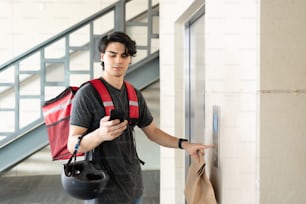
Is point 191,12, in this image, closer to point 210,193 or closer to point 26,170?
point 210,193

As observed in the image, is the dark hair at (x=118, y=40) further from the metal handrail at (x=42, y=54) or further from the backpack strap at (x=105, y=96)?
the metal handrail at (x=42, y=54)

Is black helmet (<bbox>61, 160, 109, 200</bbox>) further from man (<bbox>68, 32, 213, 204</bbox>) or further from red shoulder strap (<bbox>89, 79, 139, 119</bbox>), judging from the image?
red shoulder strap (<bbox>89, 79, 139, 119</bbox>)

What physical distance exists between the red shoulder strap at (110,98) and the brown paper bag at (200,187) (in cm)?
29

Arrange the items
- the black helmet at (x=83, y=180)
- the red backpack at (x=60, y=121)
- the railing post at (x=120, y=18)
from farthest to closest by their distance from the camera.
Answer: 1. the railing post at (x=120, y=18)
2. the red backpack at (x=60, y=121)
3. the black helmet at (x=83, y=180)

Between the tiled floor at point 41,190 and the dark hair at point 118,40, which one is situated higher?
the dark hair at point 118,40

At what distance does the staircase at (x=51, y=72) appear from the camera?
2760 millimetres

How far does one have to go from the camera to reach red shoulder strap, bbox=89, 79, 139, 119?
1146 millimetres

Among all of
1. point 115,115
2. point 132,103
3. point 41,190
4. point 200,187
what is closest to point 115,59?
point 132,103

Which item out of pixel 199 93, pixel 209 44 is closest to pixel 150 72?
pixel 199 93

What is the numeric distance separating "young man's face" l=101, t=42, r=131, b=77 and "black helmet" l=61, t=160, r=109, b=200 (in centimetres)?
35

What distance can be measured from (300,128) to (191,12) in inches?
44.2

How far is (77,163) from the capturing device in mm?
1170

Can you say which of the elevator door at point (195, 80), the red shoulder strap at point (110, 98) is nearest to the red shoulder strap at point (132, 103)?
the red shoulder strap at point (110, 98)

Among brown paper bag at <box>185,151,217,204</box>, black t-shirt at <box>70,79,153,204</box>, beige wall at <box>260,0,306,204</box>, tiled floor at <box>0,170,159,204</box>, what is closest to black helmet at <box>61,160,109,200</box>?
black t-shirt at <box>70,79,153,204</box>
